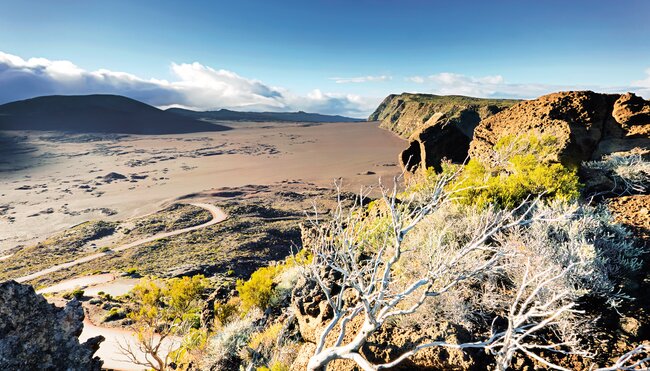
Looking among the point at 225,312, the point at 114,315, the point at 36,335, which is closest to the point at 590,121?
the point at 225,312

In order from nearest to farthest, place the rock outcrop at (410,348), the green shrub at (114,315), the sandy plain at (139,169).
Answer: the rock outcrop at (410,348)
the green shrub at (114,315)
the sandy plain at (139,169)

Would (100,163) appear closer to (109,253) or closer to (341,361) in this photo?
(109,253)

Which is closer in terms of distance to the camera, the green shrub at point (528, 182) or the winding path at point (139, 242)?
the green shrub at point (528, 182)

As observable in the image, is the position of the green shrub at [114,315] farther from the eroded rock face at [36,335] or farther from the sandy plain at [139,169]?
the sandy plain at [139,169]

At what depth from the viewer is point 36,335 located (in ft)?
18.7

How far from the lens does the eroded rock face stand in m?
5.39

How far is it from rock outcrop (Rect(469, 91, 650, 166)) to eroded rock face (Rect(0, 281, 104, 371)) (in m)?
11.4

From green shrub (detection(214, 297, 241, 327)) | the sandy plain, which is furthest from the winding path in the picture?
green shrub (detection(214, 297, 241, 327))

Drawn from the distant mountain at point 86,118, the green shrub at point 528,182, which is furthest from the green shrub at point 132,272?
the distant mountain at point 86,118

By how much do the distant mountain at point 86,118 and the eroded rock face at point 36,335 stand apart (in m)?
169

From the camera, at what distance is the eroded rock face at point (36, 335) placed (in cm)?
539

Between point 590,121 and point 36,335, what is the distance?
14.5m

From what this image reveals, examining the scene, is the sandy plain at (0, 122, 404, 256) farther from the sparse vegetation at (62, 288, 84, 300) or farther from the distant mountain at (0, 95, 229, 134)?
the sparse vegetation at (62, 288, 84, 300)

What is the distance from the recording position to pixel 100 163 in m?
88.1
